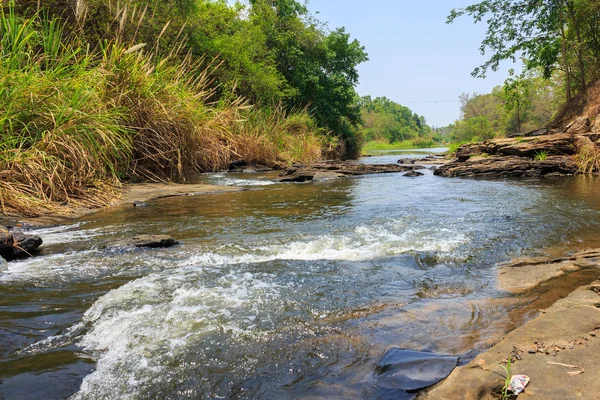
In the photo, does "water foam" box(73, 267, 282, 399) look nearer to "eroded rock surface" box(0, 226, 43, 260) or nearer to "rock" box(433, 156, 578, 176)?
"eroded rock surface" box(0, 226, 43, 260)

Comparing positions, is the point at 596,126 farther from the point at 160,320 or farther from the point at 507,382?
the point at 160,320

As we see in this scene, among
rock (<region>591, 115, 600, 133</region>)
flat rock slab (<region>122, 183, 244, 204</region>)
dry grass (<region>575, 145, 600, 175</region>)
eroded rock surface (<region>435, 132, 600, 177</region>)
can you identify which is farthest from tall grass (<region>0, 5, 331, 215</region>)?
rock (<region>591, 115, 600, 133</region>)

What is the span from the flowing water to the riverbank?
25cm

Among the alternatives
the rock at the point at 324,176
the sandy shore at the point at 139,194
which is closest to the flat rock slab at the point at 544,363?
the sandy shore at the point at 139,194

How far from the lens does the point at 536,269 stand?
3.48m

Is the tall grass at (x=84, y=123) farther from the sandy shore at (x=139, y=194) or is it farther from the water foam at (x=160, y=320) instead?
the water foam at (x=160, y=320)

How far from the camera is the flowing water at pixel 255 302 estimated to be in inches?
77.5

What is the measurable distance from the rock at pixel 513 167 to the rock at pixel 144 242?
447 inches

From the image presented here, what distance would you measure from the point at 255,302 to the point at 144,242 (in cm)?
205

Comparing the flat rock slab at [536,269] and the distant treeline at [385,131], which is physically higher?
the distant treeline at [385,131]

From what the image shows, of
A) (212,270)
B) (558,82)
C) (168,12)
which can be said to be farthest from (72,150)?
(558,82)

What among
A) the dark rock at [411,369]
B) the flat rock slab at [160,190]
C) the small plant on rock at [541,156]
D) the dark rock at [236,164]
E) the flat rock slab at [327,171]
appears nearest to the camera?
the dark rock at [411,369]

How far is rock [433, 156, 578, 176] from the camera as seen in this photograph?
42.1ft

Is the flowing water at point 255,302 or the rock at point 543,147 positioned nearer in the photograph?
the flowing water at point 255,302
